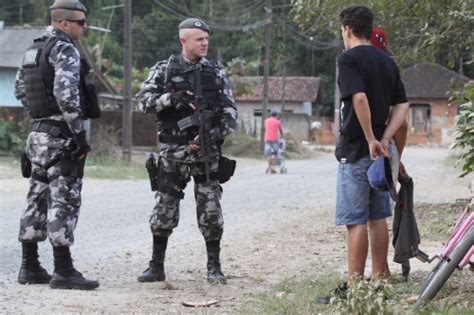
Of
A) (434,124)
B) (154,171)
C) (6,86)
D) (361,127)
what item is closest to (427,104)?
(434,124)

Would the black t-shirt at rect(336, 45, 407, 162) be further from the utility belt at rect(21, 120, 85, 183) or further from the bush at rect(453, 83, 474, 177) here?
the utility belt at rect(21, 120, 85, 183)

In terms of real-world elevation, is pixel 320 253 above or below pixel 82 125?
below

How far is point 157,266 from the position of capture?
24.3 ft

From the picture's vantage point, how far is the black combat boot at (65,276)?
6961 millimetres

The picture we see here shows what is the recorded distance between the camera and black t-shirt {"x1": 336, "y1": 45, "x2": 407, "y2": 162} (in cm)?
640

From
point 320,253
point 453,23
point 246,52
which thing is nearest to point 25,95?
point 320,253

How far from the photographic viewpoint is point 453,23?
13.0 meters

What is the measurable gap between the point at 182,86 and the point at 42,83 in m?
1.04

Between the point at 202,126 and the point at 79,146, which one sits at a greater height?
the point at 202,126

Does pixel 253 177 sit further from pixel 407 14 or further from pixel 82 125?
pixel 82 125

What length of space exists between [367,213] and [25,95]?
2.78 metres

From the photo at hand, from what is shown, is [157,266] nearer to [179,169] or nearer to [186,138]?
[179,169]

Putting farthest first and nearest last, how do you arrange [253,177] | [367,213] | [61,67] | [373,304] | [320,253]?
[253,177], [320,253], [61,67], [367,213], [373,304]

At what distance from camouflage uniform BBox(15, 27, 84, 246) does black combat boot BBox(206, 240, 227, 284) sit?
3.46ft
